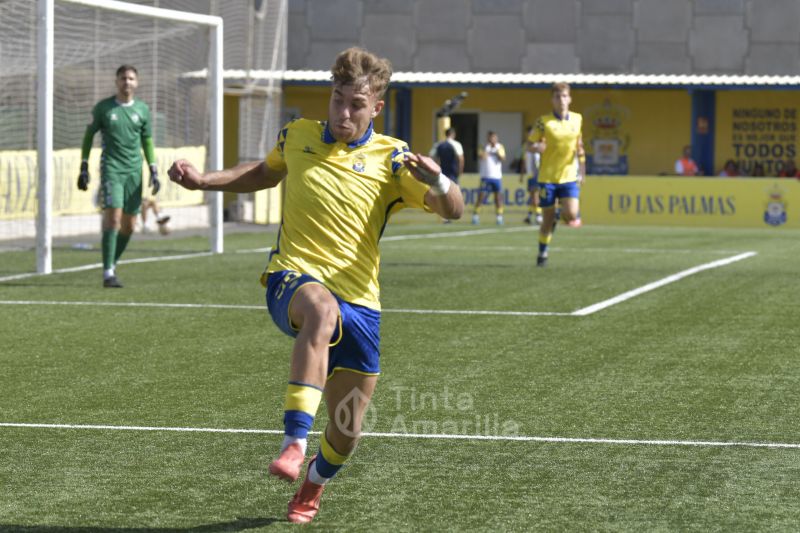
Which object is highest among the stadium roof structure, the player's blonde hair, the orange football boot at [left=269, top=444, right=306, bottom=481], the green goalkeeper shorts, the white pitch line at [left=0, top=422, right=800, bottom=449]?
the stadium roof structure

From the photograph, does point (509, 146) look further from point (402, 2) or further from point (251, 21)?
point (251, 21)

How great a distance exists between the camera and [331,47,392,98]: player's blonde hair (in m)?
5.89

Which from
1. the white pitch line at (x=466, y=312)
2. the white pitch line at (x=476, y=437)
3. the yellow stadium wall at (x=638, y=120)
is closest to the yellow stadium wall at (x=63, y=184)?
the white pitch line at (x=466, y=312)

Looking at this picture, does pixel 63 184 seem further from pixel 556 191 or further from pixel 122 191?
pixel 122 191

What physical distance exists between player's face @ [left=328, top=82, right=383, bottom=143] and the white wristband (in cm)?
43

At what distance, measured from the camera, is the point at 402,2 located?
40.5 metres

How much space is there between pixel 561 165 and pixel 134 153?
18.5ft

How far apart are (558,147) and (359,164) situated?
13.4 meters

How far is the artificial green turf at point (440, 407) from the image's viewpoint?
20.4 feet

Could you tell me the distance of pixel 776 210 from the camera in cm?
3497

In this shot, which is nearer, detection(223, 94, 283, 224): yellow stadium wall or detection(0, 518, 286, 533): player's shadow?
detection(0, 518, 286, 533): player's shadow

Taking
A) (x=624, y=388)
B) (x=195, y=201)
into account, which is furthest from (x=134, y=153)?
(x=195, y=201)

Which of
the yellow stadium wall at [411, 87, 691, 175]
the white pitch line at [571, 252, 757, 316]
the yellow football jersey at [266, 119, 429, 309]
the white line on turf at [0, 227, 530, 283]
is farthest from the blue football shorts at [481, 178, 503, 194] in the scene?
the yellow football jersey at [266, 119, 429, 309]

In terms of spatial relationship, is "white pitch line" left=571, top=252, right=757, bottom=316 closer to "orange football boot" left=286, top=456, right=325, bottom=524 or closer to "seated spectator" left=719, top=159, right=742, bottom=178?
"orange football boot" left=286, top=456, right=325, bottom=524
